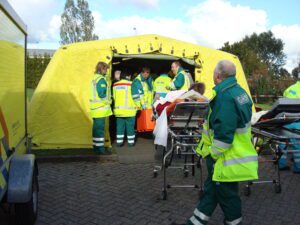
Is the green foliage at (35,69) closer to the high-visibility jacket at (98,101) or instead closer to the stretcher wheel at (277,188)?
the high-visibility jacket at (98,101)

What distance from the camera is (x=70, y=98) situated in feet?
29.4

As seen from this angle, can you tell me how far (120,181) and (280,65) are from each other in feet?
287

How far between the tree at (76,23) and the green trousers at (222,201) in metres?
58.6

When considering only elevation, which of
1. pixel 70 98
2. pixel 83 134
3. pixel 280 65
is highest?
pixel 280 65

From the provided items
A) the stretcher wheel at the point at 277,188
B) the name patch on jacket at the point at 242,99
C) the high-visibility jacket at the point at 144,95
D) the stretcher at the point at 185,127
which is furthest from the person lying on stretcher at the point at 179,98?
the high-visibility jacket at the point at 144,95

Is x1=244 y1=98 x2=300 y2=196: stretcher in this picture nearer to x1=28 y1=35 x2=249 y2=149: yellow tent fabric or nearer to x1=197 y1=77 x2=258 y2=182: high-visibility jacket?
x1=197 y1=77 x2=258 y2=182: high-visibility jacket

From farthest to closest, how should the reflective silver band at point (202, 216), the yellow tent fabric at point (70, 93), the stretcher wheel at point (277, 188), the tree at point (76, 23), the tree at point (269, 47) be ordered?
the tree at point (269, 47), the tree at point (76, 23), the yellow tent fabric at point (70, 93), the stretcher wheel at point (277, 188), the reflective silver band at point (202, 216)

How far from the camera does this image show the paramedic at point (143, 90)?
31.8 feet

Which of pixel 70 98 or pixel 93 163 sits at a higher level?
pixel 70 98

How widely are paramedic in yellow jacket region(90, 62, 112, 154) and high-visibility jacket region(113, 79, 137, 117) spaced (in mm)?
987

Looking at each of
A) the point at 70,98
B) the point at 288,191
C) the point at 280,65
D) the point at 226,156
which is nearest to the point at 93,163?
the point at 70,98

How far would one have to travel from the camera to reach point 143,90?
32.4 feet

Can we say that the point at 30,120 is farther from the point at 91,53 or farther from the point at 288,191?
the point at 288,191

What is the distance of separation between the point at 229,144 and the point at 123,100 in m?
6.13
